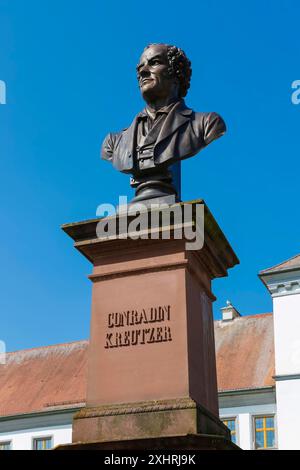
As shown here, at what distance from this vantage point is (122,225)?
7043 millimetres

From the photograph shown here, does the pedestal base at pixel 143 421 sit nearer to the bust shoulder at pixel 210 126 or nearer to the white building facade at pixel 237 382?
the bust shoulder at pixel 210 126

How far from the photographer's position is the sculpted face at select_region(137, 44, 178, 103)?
7922 mm

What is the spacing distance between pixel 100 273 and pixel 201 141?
164cm

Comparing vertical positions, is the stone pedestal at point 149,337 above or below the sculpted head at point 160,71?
below

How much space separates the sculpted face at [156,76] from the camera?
7922 mm

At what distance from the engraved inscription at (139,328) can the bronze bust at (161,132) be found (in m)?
1.25

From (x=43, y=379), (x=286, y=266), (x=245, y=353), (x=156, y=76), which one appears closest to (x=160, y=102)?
(x=156, y=76)

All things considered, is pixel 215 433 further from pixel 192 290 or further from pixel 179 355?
pixel 192 290

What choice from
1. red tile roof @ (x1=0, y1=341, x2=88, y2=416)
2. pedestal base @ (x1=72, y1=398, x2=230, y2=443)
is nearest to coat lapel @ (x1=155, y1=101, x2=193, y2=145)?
pedestal base @ (x1=72, y1=398, x2=230, y2=443)

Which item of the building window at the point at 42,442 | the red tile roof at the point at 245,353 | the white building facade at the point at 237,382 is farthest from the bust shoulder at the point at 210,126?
the building window at the point at 42,442

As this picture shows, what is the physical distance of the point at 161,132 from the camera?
301 inches

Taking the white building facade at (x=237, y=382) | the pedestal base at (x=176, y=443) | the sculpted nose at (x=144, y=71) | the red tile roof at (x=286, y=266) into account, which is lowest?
the pedestal base at (x=176, y=443)

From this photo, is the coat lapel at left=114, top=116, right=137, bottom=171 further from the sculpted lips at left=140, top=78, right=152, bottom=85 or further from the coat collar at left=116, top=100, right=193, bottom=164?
the sculpted lips at left=140, top=78, right=152, bottom=85
